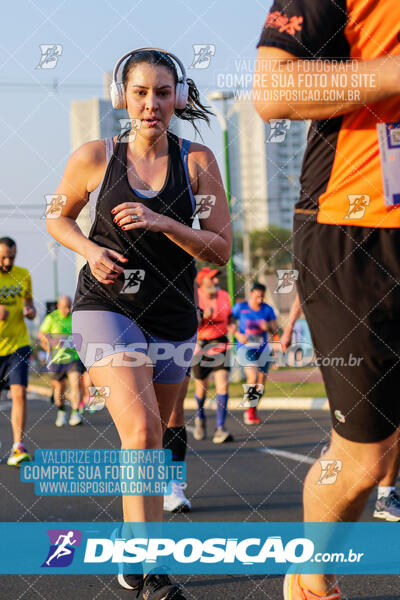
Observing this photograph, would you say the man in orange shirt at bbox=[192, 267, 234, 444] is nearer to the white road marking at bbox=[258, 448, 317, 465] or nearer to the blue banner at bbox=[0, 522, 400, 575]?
the white road marking at bbox=[258, 448, 317, 465]

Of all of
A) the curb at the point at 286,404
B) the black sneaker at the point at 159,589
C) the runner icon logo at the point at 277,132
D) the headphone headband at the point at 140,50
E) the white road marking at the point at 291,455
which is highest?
the headphone headband at the point at 140,50

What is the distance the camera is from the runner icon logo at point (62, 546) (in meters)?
4.01

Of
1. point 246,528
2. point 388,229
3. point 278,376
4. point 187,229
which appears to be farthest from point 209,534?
point 278,376

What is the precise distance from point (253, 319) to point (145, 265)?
8.94 meters

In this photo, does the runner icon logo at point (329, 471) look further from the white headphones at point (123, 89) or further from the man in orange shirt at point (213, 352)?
the man in orange shirt at point (213, 352)

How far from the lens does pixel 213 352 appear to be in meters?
10.1

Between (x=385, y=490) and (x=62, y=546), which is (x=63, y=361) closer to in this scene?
(x=385, y=490)

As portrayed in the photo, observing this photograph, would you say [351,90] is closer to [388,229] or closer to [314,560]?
[388,229]

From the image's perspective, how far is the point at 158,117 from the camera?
3.44m

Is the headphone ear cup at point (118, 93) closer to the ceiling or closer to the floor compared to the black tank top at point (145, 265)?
closer to the ceiling

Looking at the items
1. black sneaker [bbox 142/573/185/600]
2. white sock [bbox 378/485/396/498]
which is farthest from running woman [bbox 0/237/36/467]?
black sneaker [bbox 142/573/185/600]

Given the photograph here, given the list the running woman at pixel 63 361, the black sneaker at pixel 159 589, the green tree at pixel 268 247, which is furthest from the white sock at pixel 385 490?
the green tree at pixel 268 247

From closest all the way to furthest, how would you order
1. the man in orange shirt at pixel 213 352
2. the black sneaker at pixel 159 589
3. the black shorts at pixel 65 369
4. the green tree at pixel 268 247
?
1. the black sneaker at pixel 159 589
2. the man in orange shirt at pixel 213 352
3. the black shorts at pixel 65 369
4. the green tree at pixel 268 247

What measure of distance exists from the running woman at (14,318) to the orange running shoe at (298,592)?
5391mm
